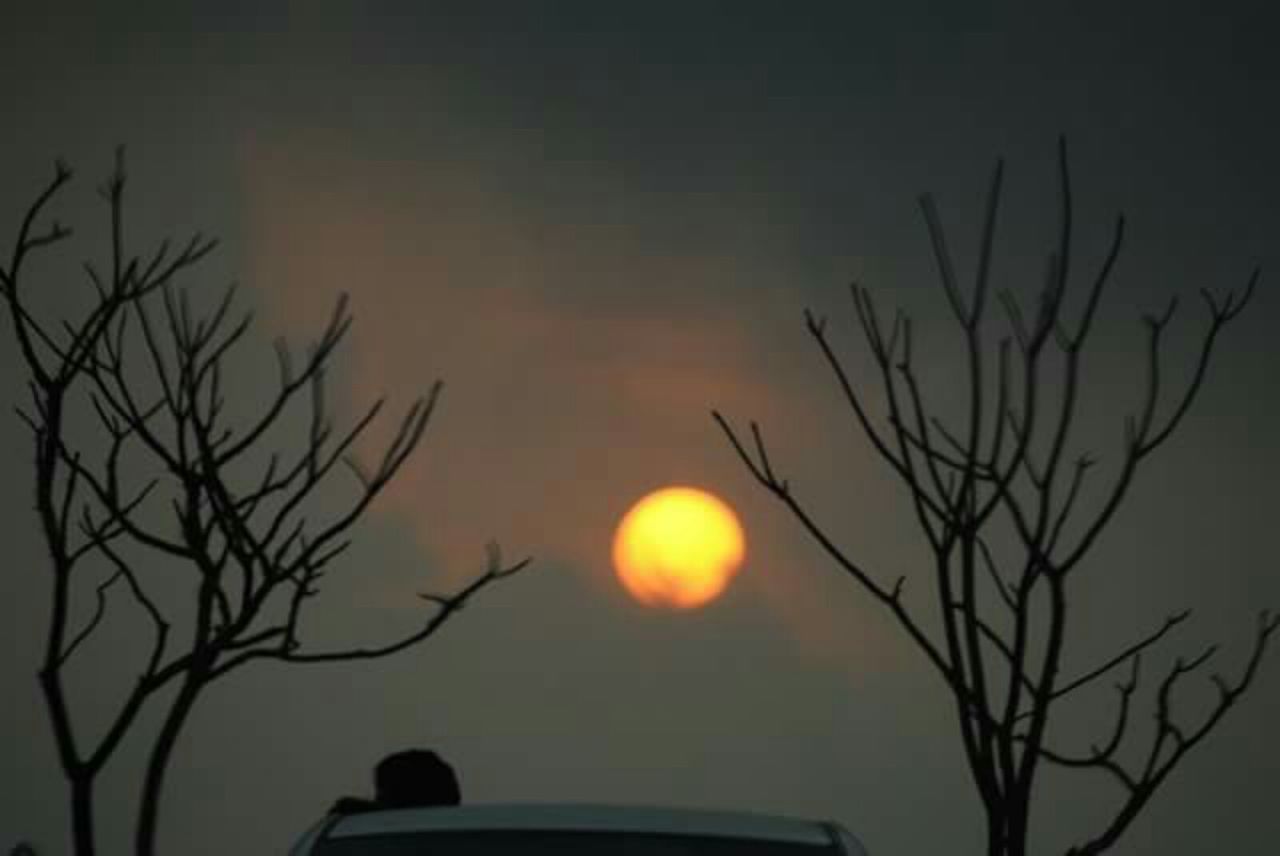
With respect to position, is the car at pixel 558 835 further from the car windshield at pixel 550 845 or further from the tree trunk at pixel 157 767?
the tree trunk at pixel 157 767

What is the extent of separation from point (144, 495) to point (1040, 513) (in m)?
4.96

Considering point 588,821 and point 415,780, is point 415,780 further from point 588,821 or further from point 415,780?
point 588,821

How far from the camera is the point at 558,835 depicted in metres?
5.46

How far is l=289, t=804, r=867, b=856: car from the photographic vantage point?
5.39 metres

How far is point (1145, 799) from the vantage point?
870cm

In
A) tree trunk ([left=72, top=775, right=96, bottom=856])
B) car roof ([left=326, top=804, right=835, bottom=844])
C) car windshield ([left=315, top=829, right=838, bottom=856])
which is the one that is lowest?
car windshield ([left=315, top=829, right=838, bottom=856])

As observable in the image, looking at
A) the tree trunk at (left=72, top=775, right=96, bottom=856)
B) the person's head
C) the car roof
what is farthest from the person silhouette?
the car roof

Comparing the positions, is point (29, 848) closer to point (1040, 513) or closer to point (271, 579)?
point (271, 579)

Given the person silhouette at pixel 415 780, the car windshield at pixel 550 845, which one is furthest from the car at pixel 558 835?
the person silhouette at pixel 415 780

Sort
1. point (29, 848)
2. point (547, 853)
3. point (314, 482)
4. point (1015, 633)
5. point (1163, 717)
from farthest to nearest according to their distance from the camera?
1. point (314, 482)
2. point (1163, 717)
3. point (1015, 633)
4. point (29, 848)
5. point (547, 853)

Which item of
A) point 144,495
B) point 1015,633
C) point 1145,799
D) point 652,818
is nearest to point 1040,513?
point 1015,633

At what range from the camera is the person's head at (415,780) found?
907 cm

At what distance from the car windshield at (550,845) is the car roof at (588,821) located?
0.09 ft

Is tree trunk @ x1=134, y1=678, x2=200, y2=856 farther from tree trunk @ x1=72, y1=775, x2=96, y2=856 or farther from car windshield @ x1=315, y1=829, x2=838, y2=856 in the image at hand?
car windshield @ x1=315, y1=829, x2=838, y2=856
